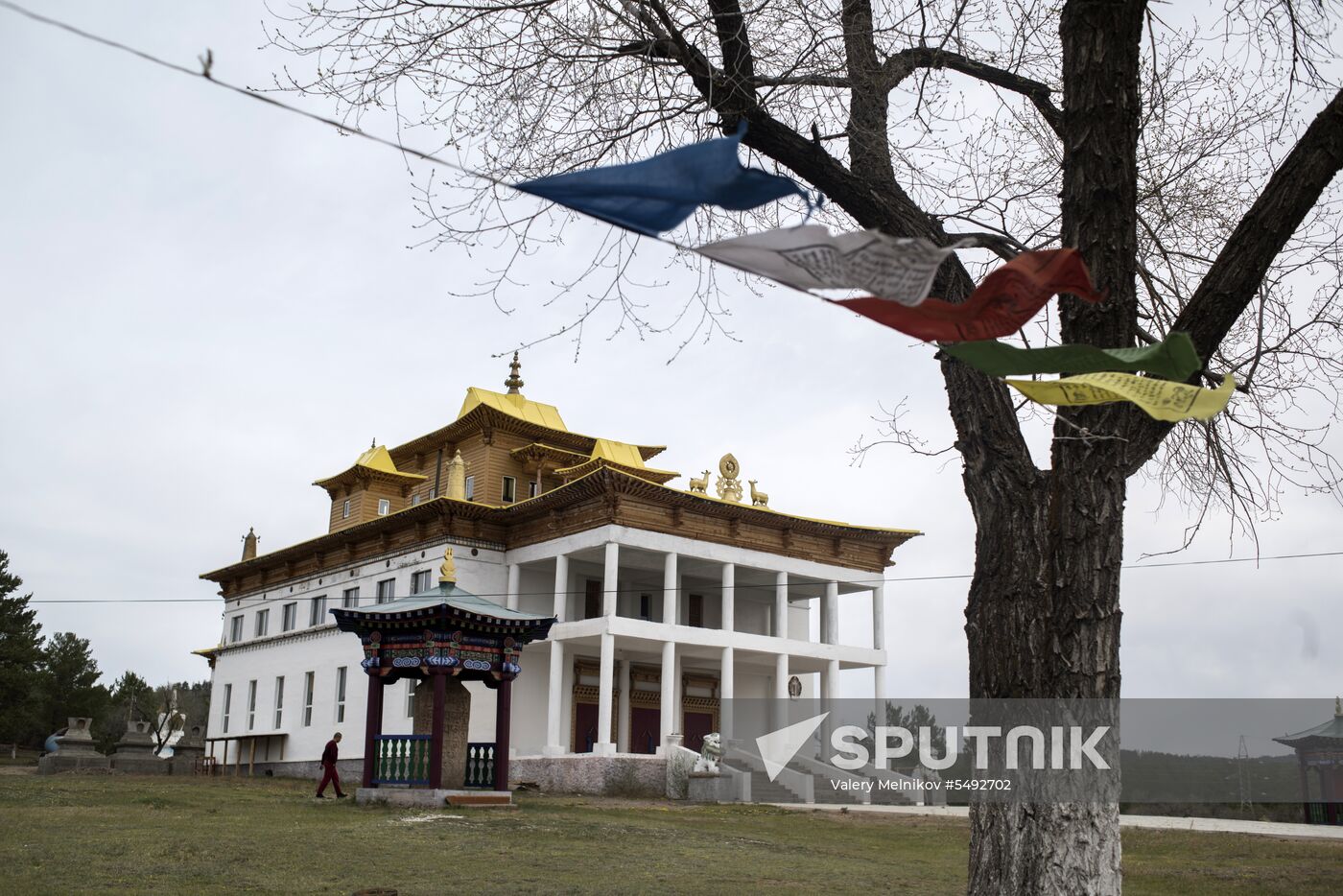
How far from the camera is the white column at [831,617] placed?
33.7 m

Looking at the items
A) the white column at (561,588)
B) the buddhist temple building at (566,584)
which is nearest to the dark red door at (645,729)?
the buddhist temple building at (566,584)

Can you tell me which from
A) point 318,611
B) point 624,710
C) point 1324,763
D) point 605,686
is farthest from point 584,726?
point 1324,763

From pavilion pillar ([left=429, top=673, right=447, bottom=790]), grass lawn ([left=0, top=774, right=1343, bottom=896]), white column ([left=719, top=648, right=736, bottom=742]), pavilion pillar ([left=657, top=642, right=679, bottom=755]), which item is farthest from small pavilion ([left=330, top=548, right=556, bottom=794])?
white column ([left=719, top=648, right=736, bottom=742])

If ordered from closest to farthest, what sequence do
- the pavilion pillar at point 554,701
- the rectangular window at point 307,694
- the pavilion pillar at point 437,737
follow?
1. the pavilion pillar at point 437,737
2. the pavilion pillar at point 554,701
3. the rectangular window at point 307,694

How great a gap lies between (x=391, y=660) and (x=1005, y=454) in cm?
1496

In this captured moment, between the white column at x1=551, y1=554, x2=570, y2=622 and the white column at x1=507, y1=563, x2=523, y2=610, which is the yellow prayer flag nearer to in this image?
the white column at x1=551, y1=554, x2=570, y2=622

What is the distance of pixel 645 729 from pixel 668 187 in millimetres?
31983

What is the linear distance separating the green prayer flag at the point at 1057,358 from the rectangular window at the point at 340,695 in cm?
3345

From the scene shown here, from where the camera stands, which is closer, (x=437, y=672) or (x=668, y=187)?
(x=668, y=187)

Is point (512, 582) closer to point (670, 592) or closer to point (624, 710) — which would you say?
point (624, 710)

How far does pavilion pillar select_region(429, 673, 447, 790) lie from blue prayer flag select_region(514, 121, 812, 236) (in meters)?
15.4

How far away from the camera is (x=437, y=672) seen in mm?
18938

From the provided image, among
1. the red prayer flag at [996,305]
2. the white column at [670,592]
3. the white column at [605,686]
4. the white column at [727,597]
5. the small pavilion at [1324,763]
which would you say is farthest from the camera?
the white column at [727,597]

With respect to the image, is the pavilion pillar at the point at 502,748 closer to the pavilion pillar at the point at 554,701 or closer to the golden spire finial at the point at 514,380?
the pavilion pillar at the point at 554,701
